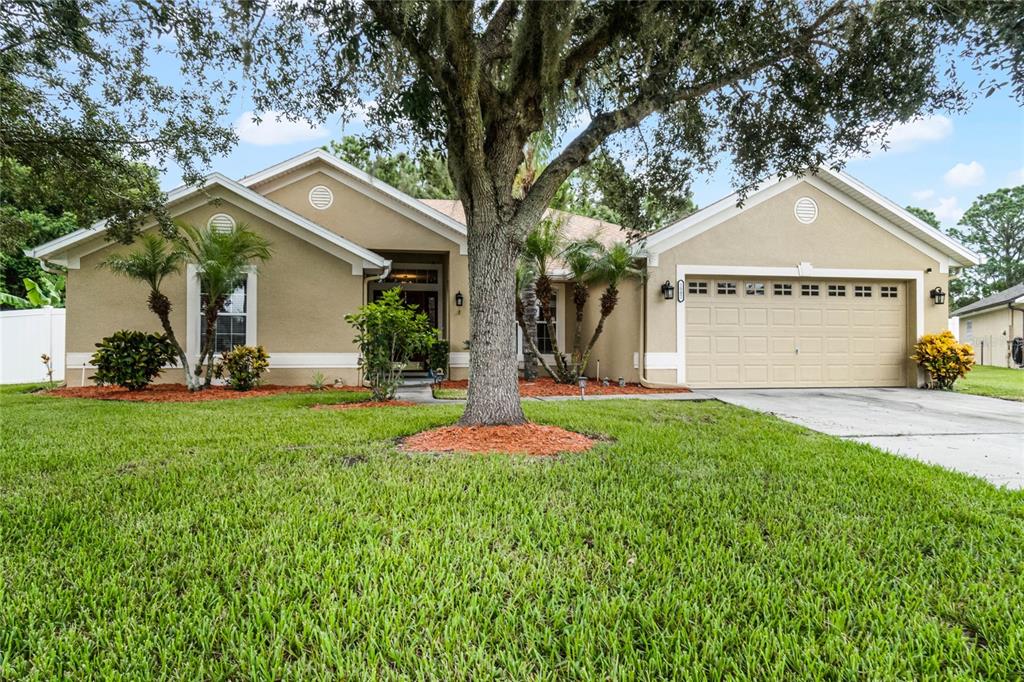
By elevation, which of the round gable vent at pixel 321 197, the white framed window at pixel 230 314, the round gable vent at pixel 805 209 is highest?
the round gable vent at pixel 321 197

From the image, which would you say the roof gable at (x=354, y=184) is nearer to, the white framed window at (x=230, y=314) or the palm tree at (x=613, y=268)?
the white framed window at (x=230, y=314)

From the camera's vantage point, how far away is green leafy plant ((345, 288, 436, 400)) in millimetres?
8336

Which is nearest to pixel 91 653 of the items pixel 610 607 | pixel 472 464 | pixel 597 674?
pixel 597 674

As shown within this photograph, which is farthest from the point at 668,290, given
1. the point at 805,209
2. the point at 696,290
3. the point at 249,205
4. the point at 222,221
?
the point at 222,221

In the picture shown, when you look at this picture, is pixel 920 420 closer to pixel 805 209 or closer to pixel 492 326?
pixel 805 209

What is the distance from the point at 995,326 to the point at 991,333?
47 centimetres

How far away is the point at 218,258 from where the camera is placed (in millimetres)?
9109

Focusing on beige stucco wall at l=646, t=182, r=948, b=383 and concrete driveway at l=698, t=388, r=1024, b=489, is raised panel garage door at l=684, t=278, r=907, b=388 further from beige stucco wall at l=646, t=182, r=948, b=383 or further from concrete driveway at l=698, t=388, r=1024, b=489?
concrete driveway at l=698, t=388, r=1024, b=489

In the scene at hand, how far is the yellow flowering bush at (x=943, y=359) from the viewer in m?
11.5

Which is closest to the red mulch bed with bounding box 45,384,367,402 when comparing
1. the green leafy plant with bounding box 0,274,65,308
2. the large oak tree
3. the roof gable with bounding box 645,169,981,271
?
the large oak tree

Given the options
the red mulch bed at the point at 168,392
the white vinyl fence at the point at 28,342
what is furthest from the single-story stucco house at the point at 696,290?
the white vinyl fence at the point at 28,342

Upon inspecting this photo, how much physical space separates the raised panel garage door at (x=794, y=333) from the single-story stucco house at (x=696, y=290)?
0.10ft

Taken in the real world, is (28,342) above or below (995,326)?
below

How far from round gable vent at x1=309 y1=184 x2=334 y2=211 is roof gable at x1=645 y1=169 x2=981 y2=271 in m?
7.85
